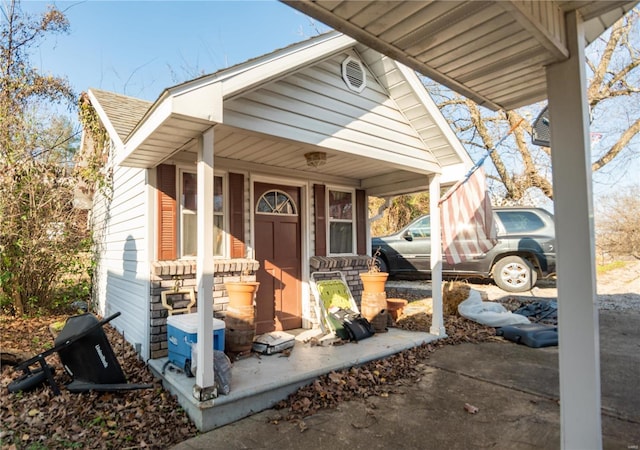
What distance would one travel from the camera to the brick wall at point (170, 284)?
13.1 feet

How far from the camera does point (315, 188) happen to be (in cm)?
574

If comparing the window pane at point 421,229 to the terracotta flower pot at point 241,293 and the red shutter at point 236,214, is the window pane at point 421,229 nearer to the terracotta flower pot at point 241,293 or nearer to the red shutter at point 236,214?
the red shutter at point 236,214

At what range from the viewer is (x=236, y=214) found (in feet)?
15.7

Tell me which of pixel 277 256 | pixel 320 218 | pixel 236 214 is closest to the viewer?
pixel 236 214

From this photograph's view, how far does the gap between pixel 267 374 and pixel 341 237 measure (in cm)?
314

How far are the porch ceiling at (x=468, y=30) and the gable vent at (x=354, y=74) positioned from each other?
2012 mm

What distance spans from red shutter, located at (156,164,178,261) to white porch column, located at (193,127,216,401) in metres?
1.41

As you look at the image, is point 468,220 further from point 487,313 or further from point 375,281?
point 487,313

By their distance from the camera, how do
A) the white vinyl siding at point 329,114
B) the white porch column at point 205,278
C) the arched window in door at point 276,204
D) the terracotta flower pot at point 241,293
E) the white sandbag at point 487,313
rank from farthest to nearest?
the white sandbag at point 487,313 → the arched window in door at point 276,204 → the terracotta flower pot at point 241,293 → the white vinyl siding at point 329,114 → the white porch column at point 205,278

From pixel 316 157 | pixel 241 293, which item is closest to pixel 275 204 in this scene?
pixel 316 157

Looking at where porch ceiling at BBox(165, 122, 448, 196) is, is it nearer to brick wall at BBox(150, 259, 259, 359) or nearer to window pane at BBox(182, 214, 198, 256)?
window pane at BBox(182, 214, 198, 256)

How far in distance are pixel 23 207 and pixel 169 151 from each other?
4905 millimetres

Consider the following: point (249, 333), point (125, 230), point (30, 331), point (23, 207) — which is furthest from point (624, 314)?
point (23, 207)

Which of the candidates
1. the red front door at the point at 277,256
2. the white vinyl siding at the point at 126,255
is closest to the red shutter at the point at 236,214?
the red front door at the point at 277,256
